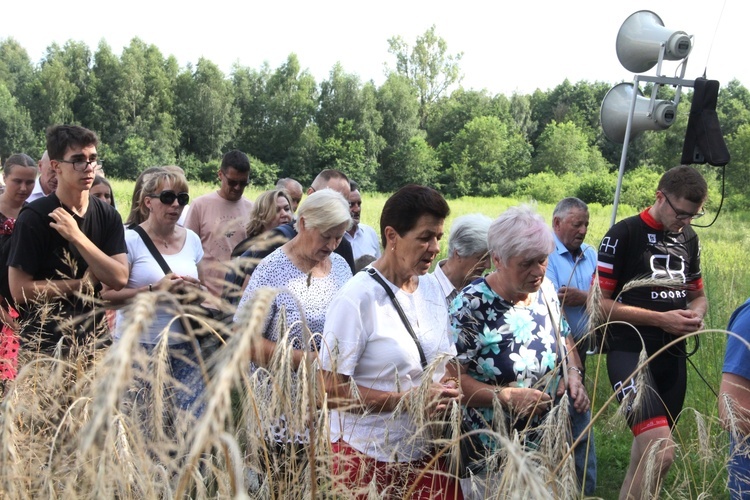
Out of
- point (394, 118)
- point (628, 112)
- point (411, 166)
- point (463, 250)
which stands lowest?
point (411, 166)

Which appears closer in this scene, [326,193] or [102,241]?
[326,193]

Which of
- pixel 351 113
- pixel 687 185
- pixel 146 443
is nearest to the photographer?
pixel 146 443

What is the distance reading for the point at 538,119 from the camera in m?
82.1

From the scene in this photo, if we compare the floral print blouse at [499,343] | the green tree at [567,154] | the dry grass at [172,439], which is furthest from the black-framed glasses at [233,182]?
the green tree at [567,154]

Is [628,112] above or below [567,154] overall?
above

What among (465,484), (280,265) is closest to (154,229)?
(280,265)

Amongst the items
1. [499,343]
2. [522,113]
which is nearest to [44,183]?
[499,343]

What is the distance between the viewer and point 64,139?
3.41 m

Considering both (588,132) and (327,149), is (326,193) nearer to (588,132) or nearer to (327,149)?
(327,149)

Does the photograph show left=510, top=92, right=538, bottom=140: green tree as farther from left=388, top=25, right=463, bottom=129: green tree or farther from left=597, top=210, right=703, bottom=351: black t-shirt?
left=597, top=210, right=703, bottom=351: black t-shirt

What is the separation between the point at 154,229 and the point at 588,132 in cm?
7094

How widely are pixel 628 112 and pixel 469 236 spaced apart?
105 inches

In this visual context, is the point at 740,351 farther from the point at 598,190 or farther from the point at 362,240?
the point at 598,190

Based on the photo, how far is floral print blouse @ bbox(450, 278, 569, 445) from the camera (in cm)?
296
